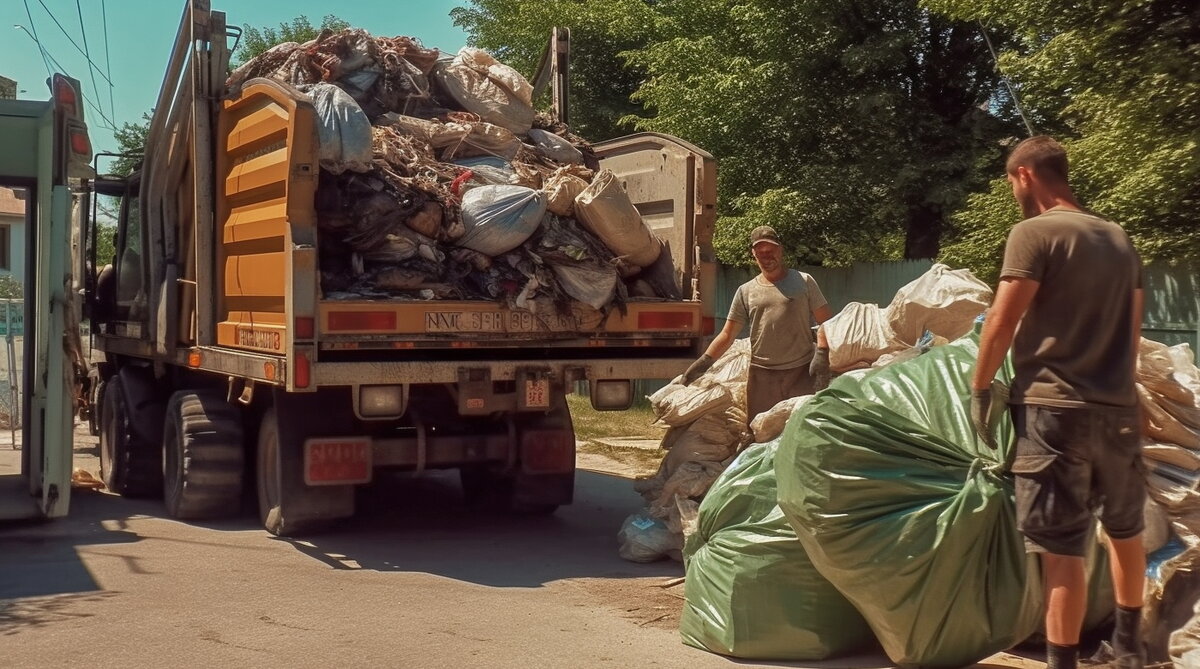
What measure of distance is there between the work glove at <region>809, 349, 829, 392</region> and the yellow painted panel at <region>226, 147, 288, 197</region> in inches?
118

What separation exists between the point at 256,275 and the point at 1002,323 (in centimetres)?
443

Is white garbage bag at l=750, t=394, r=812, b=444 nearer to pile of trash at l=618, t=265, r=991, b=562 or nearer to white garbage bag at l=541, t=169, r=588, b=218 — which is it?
pile of trash at l=618, t=265, r=991, b=562

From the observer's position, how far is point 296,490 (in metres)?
7.06

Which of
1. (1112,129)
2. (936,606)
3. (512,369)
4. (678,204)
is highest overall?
(1112,129)

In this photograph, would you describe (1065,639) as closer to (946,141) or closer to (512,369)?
(512,369)

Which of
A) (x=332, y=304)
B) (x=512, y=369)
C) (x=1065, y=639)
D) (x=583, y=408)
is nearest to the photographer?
(x=1065, y=639)

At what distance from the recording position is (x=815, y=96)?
48.9 ft

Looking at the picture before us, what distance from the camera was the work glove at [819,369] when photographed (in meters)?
7.12

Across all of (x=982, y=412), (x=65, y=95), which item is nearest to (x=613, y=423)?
(x=65, y=95)

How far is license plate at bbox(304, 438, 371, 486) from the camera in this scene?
686cm

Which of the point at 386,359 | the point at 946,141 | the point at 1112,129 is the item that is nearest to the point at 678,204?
the point at 386,359

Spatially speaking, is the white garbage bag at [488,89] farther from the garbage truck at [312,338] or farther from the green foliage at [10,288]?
the green foliage at [10,288]

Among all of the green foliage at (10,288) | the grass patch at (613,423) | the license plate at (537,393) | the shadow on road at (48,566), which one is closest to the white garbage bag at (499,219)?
the license plate at (537,393)

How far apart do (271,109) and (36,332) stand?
192 centimetres
